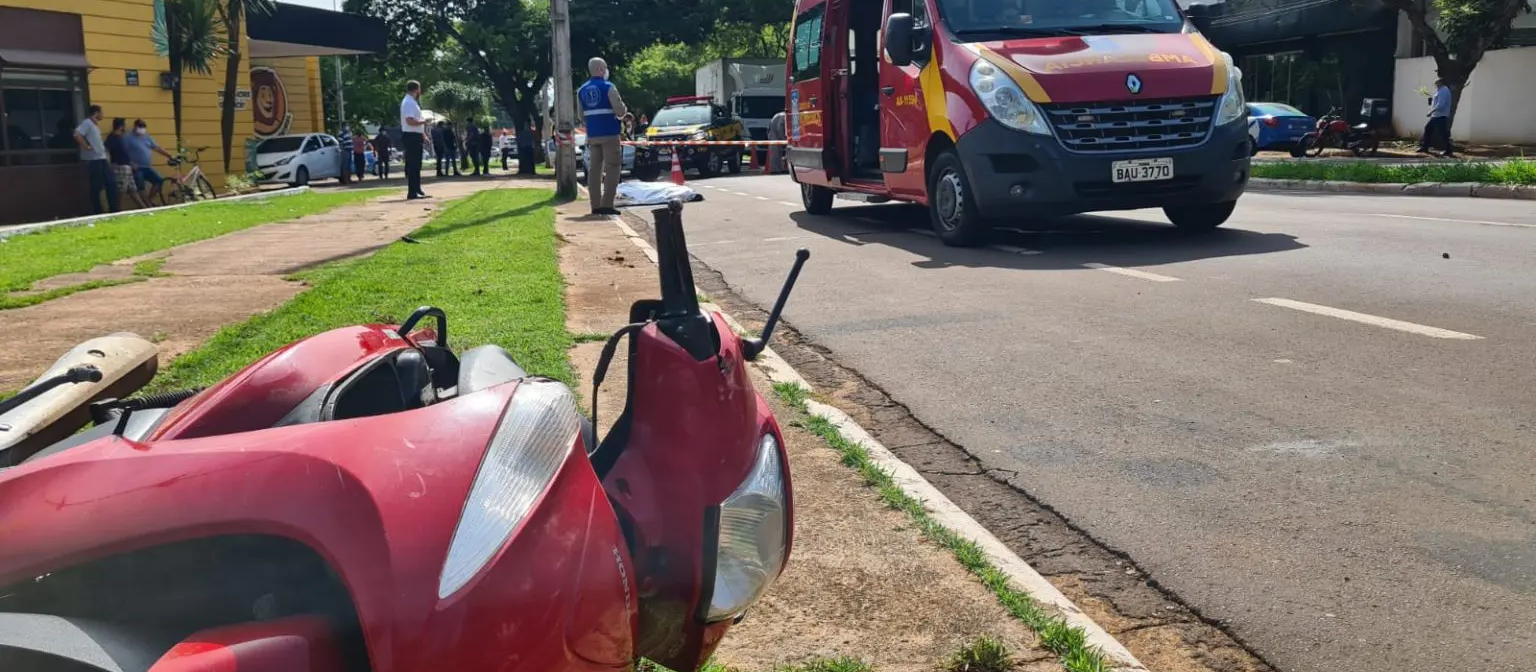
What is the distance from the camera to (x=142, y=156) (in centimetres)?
2300

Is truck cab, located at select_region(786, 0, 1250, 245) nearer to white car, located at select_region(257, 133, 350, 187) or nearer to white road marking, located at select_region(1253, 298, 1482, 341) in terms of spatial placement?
white road marking, located at select_region(1253, 298, 1482, 341)


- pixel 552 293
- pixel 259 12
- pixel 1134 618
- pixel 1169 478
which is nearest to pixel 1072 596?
pixel 1134 618

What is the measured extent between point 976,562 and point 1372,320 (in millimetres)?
4013

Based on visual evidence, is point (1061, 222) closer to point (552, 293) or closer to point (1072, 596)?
point (552, 293)

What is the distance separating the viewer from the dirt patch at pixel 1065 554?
2.89m

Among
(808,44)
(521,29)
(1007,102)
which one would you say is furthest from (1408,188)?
(521,29)

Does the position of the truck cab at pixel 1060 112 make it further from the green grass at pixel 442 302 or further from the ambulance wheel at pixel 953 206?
the green grass at pixel 442 302

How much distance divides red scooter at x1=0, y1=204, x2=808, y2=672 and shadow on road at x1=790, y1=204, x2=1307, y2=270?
24.3ft

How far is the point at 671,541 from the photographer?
1939 mm

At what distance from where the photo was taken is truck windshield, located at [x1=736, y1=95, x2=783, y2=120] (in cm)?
3597

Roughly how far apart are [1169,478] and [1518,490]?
937 mm

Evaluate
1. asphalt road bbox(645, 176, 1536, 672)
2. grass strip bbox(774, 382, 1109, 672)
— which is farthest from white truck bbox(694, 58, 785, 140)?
grass strip bbox(774, 382, 1109, 672)

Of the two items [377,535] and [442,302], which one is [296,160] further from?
[377,535]

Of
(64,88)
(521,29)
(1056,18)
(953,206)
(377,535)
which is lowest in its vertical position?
(953,206)
